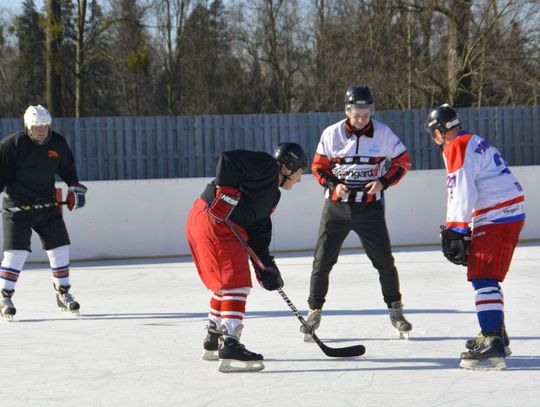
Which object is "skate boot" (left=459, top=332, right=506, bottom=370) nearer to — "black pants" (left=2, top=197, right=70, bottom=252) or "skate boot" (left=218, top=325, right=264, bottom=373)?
"skate boot" (left=218, top=325, right=264, bottom=373)

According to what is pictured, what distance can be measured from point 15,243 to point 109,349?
4.48 feet

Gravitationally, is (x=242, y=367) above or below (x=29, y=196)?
below

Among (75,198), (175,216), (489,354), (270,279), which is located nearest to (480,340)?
(489,354)

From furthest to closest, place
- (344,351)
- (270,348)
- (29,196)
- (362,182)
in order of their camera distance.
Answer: (29,196) → (362,182) → (270,348) → (344,351)

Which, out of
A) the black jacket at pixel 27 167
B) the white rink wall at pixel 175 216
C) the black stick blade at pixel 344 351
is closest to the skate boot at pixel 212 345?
the black stick blade at pixel 344 351

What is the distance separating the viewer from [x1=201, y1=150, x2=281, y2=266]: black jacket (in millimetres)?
3617

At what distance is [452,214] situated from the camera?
363cm

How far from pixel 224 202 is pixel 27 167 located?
7.05 ft

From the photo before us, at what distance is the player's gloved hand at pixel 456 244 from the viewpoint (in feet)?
11.8

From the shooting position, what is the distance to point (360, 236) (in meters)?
4.48

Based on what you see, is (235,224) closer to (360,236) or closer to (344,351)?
(344,351)

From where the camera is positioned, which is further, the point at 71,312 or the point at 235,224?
the point at 71,312

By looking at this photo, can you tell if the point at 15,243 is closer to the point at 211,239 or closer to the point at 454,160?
the point at 211,239

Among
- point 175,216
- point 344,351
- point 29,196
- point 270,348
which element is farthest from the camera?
point 175,216
